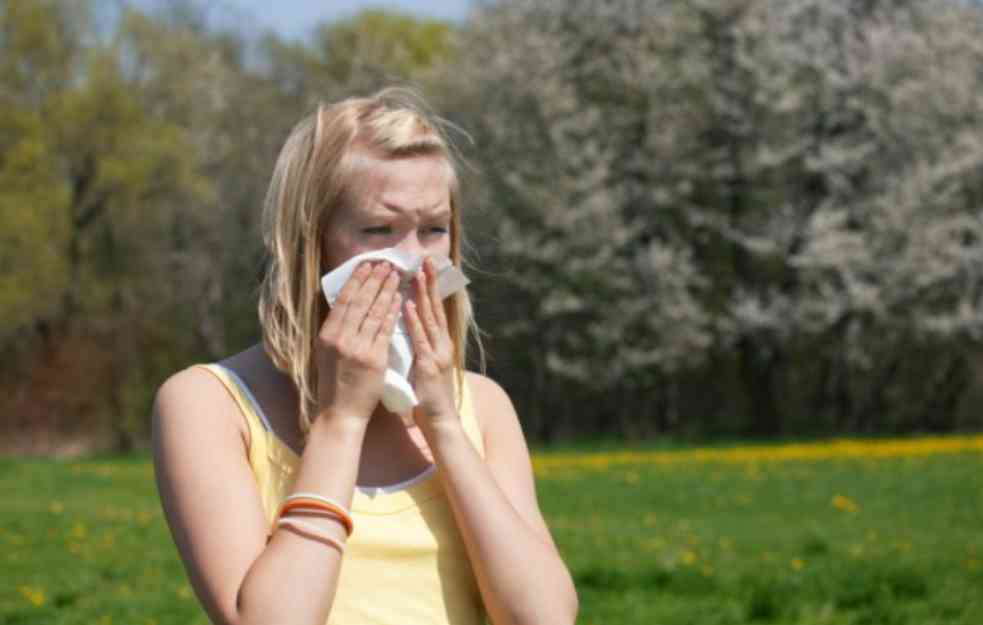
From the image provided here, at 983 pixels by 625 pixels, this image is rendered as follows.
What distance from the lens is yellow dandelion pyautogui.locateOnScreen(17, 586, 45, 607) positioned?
7145 millimetres

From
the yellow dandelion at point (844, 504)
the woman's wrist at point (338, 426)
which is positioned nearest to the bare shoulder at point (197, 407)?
the woman's wrist at point (338, 426)

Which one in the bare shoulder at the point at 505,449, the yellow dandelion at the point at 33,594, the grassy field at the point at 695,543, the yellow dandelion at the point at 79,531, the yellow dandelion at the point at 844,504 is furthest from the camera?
the yellow dandelion at the point at 844,504

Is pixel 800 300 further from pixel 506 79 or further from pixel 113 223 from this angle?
pixel 113 223

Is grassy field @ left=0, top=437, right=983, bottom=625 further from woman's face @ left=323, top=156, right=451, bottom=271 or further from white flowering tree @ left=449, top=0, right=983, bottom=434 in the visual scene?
white flowering tree @ left=449, top=0, right=983, bottom=434

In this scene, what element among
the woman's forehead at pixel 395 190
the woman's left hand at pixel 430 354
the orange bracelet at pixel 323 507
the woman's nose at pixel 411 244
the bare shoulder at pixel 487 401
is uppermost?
the woman's forehead at pixel 395 190

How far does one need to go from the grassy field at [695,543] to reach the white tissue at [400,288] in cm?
439

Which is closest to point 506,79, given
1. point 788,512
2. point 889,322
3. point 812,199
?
point 812,199

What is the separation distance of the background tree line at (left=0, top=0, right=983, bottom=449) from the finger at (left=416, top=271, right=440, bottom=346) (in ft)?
75.9

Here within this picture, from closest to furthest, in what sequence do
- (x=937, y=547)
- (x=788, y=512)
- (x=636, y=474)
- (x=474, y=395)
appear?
(x=474, y=395) → (x=937, y=547) → (x=788, y=512) → (x=636, y=474)

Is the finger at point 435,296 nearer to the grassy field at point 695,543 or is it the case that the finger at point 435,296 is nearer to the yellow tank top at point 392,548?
the yellow tank top at point 392,548

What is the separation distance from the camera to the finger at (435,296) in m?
2.14

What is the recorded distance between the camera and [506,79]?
28359 millimetres

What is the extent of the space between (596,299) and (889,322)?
16.7ft

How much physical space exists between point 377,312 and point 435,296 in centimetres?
11
